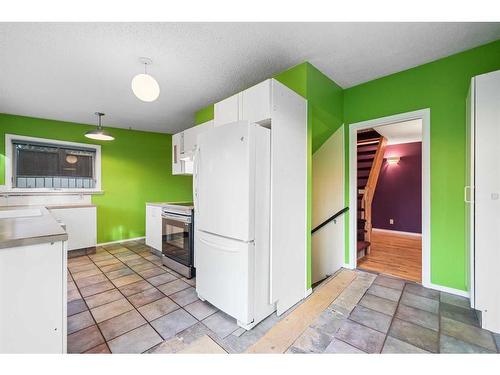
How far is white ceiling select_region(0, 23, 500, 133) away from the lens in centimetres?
173

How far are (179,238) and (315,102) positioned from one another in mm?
2411

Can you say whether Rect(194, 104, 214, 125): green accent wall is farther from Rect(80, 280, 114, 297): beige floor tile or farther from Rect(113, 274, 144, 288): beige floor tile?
Rect(80, 280, 114, 297): beige floor tile

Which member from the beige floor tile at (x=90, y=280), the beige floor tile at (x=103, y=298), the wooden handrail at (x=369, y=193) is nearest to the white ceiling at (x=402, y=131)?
the wooden handrail at (x=369, y=193)

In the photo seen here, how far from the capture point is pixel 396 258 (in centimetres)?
338

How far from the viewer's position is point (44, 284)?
114 centimetres

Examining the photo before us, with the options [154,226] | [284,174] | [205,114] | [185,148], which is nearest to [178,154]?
[185,148]

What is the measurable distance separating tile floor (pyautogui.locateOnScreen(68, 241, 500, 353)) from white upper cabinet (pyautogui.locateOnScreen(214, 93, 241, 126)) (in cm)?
188

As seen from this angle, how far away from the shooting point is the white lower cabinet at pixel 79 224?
A: 3.50 metres

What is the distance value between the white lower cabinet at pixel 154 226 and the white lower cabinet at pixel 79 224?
99 cm

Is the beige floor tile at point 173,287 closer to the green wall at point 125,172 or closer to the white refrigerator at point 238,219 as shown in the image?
the white refrigerator at point 238,219

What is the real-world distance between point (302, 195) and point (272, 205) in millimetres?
467
